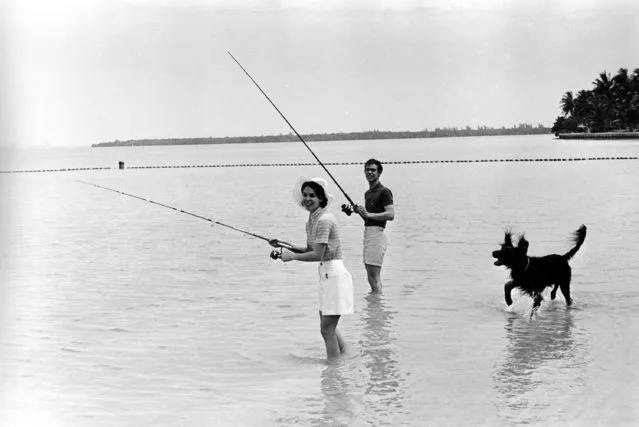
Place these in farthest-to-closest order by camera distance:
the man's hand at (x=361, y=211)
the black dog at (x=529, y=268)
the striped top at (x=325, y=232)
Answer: the man's hand at (x=361, y=211) < the black dog at (x=529, y=268) < the striped top at (x=325, y=232)

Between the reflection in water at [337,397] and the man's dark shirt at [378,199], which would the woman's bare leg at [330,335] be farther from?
the man's dark shirt at [378,199]

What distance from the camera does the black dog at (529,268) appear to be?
9.16 metres

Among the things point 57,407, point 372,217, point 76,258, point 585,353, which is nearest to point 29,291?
point 76,258

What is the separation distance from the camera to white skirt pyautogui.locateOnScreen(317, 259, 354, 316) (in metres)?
7.00

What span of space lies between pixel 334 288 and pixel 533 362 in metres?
1.79

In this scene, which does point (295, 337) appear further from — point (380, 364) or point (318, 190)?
point (318, 190)

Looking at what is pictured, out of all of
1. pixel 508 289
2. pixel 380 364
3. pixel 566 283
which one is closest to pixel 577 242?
pixel 566 283

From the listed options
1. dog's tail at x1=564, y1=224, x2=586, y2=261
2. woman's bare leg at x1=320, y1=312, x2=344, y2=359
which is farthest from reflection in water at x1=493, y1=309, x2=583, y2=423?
woman's bare leg at x1=320, y1=312, x2=344, y2=359

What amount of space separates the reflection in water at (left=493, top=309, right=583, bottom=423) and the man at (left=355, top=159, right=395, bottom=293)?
151cm

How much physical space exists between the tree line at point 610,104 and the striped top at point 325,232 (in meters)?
109

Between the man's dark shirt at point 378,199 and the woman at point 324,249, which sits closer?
Result: the woman at point 324,249

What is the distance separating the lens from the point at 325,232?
22.5 feet

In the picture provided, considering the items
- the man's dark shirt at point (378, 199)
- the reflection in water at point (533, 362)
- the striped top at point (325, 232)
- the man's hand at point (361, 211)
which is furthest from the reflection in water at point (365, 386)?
the man's dark shirt at point (378, 199)

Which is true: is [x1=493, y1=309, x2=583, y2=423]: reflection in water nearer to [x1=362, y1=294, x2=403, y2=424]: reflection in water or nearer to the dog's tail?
the dog's tail
